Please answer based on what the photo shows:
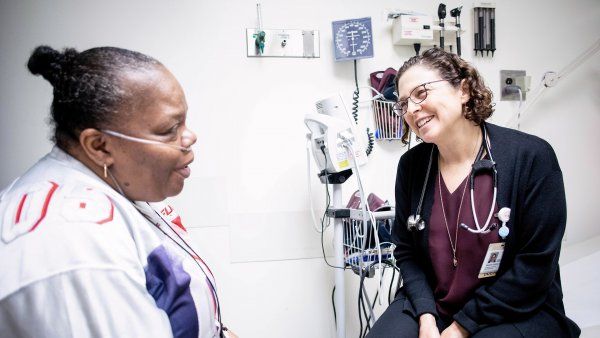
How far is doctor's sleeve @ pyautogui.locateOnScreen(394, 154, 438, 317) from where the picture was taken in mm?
1121

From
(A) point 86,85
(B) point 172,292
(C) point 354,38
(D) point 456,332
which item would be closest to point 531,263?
(D) point 456,332

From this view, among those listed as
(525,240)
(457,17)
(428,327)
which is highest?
(457,17)

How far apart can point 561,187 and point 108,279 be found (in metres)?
1.12

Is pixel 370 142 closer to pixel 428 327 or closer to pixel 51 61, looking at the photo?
pixel 428 327

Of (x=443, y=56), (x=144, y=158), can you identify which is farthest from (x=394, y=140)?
(x=144, y=158)

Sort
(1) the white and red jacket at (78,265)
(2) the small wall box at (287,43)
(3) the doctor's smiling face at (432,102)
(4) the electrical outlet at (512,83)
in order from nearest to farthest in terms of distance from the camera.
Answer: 1. (1) the white and red jacket at (78,265)
2. (3) the doctor's smiling face at (432,102)
3. (2) the small wall box at (287,43)
4. (4) the electrical outlet at (512,83)

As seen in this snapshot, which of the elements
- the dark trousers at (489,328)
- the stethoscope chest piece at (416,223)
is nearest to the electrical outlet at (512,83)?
the stethoscope chest piece at (416,223)

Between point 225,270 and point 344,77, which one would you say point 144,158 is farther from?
point 344,77

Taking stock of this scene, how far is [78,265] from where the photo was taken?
536 mm

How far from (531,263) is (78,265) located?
1.07 metres

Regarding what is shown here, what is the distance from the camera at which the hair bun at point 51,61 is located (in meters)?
0.69

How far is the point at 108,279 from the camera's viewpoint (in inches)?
21.9

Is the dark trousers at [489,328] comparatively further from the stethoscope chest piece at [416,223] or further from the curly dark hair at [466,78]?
the curly dark hair at [466,78]

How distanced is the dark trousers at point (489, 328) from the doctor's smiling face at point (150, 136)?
800mm
